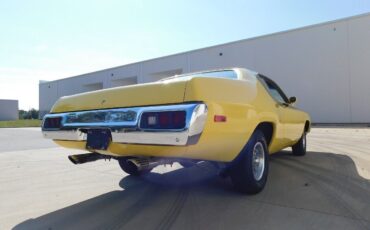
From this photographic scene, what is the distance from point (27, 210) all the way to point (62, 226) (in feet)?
2.53

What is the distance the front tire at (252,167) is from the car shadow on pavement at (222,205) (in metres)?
0.12

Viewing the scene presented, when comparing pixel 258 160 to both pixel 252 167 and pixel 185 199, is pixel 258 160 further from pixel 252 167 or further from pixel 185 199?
pixel 185 199

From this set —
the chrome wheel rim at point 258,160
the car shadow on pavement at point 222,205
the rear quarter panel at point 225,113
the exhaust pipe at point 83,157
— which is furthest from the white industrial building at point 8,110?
the rear quarter panel at point 225,113

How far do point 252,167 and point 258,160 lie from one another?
1.09ft

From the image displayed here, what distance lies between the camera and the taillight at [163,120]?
8.41ft

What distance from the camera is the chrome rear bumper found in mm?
2531

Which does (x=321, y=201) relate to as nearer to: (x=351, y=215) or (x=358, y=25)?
(x=351, y=215)

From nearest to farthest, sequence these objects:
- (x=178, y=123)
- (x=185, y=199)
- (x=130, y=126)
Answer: (x=178, y=123)
(x=130, y=126)
(x=185, y=199)

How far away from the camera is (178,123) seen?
2.57 meters

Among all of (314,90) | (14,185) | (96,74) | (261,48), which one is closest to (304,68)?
(314,90)

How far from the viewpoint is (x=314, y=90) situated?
20.0m

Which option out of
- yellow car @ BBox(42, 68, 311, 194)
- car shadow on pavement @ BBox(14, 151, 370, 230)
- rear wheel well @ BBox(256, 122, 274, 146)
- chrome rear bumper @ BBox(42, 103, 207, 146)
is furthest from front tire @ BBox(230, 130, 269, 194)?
chrome rear bumper @ BBox(42, 103, 207, 146)

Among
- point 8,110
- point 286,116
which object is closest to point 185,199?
point 286,116

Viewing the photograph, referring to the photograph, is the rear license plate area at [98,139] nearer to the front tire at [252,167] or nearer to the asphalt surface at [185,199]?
the asphalt surface at [185,199]
